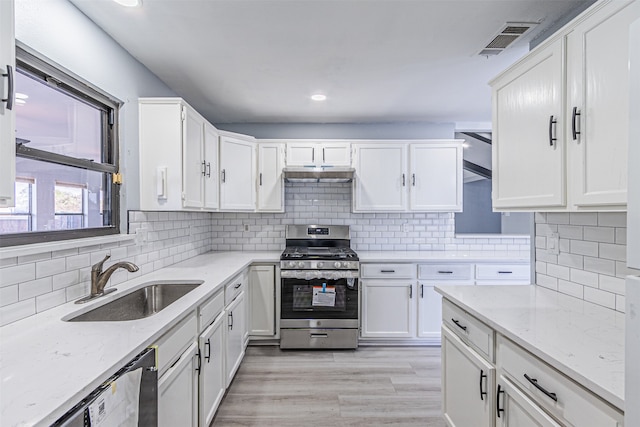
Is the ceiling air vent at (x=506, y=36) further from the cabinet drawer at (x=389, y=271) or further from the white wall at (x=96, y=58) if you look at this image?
the white wall at (x=96, y=58)

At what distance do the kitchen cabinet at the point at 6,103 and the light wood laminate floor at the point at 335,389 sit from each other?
1874mm

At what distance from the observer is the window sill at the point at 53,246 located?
1.35 metres

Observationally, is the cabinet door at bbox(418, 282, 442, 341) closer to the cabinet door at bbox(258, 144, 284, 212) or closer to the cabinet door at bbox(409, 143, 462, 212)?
the cabinet door at bbox(409, 143, 462, 212)

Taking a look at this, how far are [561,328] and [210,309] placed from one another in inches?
70.5

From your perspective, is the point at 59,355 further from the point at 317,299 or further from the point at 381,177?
the point at 381,177

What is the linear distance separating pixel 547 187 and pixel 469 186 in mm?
2767

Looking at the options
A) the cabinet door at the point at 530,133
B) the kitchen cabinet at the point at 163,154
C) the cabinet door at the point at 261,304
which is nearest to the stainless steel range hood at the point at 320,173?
the cabinet door at the point at 261,304

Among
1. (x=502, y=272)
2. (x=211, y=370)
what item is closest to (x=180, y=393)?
(x=211, y=370)

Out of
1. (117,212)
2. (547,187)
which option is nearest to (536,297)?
(547,187)

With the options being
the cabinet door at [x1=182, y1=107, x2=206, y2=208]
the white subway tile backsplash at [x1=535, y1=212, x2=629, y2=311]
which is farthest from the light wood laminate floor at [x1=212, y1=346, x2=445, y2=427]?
the cabinet door at [x1=182, y1=107, x2=206, y2=208]

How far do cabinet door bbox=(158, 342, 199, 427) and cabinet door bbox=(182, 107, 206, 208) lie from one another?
1.15 meters

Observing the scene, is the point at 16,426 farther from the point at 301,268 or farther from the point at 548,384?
the point at 301,268

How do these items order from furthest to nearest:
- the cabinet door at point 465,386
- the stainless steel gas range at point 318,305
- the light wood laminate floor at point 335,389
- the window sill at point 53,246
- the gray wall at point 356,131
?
the gray wall at point 356,131
the stainless steel gas range at point 318,305
the light wood laminate floor at point 335,389
the cabinet door at point 465,386
the window sill at point 53,246

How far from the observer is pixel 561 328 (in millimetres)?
1297
